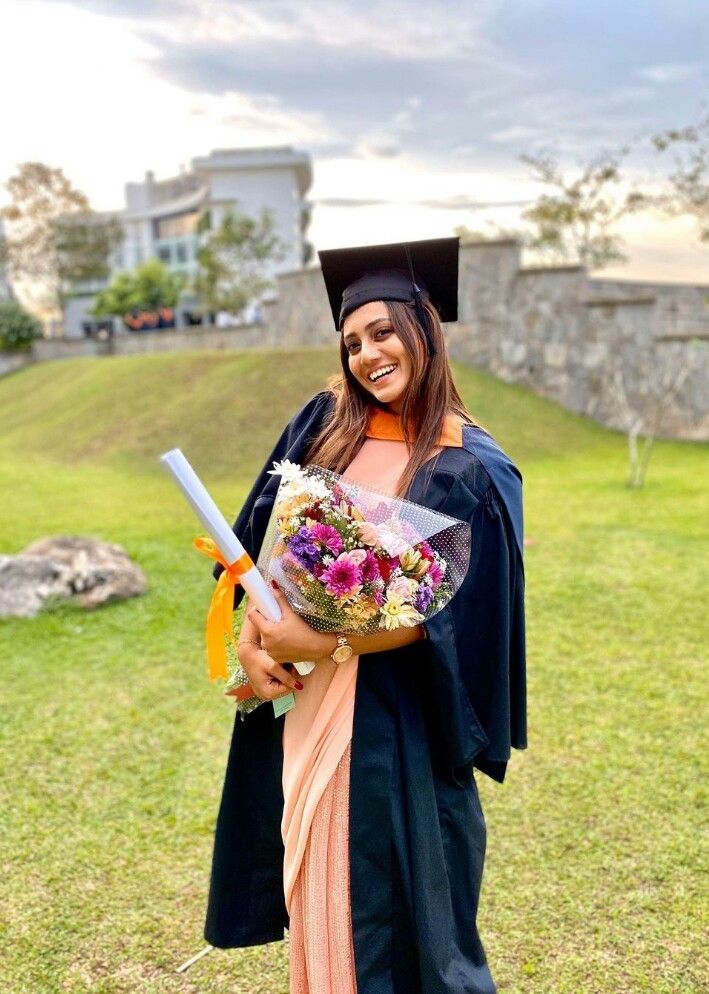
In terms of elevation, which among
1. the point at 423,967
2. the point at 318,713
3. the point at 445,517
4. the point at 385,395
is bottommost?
the point at 423,967

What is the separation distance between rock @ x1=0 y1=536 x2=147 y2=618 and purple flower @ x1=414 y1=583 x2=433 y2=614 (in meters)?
4.57

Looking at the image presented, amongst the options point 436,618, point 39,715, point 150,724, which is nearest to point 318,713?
point 436,618

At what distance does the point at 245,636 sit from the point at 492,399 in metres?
11.9

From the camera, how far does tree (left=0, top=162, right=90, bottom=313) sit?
108 ft

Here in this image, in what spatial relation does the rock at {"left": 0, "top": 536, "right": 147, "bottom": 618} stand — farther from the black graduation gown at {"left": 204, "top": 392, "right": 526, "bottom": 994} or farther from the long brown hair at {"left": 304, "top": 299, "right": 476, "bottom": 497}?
the black graduation gown at {"left": 204, "top": 392, "right": 526, "bottom": 994}

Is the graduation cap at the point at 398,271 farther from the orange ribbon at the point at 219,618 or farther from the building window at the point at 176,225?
the building window at the point at 176,225

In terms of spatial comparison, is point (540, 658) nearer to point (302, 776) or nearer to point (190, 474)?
point (302, 776)

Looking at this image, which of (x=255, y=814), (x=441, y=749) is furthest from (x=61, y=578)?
(x=441, y=749)

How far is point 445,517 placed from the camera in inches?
67.2

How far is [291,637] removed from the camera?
178cm

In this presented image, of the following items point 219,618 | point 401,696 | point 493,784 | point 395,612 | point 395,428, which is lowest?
point 493,784

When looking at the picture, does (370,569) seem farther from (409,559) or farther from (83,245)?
(83,245)

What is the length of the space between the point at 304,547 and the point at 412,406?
0.55 meters

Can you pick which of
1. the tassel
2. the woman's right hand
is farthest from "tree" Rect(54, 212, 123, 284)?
the woman's right hand
